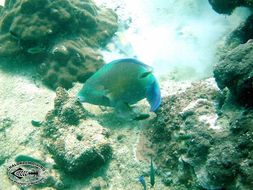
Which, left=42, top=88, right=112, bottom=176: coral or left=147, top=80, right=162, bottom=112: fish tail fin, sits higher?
left=147, top=80, right=162, bottom=112: fish tail fin

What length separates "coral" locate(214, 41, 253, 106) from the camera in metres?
3.26

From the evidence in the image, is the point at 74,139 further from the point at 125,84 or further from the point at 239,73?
the point at 239,73

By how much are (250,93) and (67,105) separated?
2.50 metres

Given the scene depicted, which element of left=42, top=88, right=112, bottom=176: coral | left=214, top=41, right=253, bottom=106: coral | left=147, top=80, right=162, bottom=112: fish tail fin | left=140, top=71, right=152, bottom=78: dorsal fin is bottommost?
left=42, top=88, right=112, bottom=176: coral

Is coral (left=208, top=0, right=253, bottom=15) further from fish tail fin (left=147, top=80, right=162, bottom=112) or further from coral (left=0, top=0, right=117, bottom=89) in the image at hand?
coral (left=0, top=0, right=117, bottom=89)

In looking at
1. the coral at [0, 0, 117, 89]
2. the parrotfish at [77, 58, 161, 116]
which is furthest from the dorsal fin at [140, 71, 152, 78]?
the coral at [0, 0, 117, 89]

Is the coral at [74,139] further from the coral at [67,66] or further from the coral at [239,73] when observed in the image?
the coral at [239,73]

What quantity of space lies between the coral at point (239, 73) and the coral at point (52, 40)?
9.19 feet

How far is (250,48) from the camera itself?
3.41 metres

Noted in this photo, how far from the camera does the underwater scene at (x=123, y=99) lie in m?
3.42

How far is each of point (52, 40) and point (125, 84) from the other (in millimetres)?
2247

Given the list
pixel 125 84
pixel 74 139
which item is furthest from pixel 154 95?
pixel 74 139

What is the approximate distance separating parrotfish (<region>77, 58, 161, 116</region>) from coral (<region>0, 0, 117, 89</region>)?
1367mm

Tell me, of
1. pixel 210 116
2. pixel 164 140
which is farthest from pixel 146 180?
pixel 210 116
